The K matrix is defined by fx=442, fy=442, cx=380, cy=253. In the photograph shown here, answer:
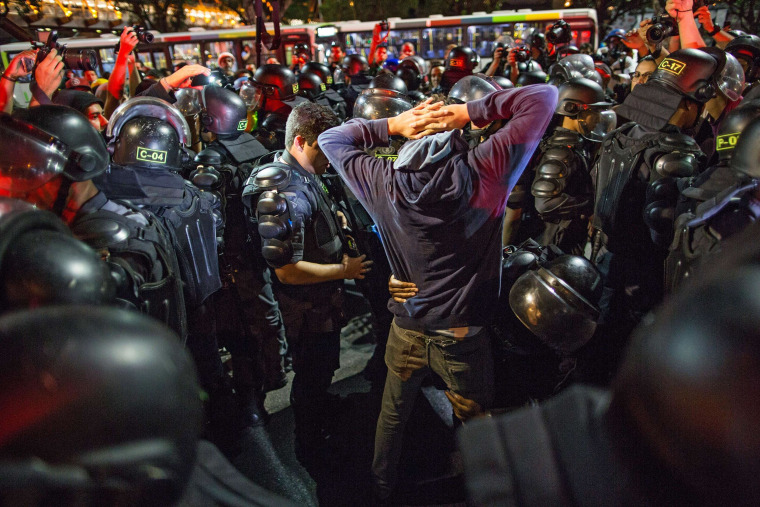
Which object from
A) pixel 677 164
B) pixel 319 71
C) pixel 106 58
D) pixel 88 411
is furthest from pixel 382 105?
pixel 106 58

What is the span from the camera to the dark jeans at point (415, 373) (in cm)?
216

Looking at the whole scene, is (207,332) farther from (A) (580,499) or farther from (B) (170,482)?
(A) (580,499)

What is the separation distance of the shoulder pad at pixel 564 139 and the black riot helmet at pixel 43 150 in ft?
9.68

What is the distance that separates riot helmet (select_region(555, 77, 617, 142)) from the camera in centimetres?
380

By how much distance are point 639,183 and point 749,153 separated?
1.34 m

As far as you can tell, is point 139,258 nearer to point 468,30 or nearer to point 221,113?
point 221,113

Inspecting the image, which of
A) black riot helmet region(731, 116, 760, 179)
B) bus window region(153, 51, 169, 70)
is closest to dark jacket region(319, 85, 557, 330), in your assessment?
black riot helmet region(731, 116, 760, 179)

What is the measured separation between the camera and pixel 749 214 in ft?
5.52

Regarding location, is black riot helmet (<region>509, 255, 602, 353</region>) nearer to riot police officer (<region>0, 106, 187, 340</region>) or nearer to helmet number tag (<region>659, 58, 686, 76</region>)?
riot police officer (<region>0, 106, 187, 340</region>)

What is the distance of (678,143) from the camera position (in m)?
2.79

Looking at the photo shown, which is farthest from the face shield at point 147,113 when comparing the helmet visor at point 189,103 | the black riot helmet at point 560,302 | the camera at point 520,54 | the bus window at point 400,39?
the bus window at point 400,39

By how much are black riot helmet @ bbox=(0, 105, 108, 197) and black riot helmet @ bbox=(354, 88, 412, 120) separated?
158 cm

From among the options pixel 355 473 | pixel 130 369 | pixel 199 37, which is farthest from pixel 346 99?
pixel 199 37

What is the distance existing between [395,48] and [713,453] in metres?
15.4
